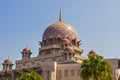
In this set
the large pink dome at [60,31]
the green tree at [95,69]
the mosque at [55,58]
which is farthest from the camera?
the large pink dome at [60,31]

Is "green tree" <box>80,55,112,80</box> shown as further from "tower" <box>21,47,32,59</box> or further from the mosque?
"tower" <box>21,47,32,59</box>

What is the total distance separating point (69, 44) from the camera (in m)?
63.5

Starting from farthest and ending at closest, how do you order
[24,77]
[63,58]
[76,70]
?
[63,58] < [76,70] < [24,77]

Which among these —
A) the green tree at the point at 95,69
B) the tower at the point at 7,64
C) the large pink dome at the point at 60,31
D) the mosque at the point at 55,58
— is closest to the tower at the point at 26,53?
the mosque at the point at 55,58

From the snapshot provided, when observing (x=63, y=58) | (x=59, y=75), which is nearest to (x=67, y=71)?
(x=59, y=75)

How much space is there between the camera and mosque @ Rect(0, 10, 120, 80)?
5362 cm

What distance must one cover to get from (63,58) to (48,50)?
23.3 ft

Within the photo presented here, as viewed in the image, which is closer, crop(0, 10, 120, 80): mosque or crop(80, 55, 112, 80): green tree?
crop(80, 55, 112, 80): green tree

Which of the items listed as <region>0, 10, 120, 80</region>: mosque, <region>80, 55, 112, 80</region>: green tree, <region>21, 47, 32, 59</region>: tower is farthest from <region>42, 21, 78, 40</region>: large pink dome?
<region>80, 55, 112, 80</region>: green tree

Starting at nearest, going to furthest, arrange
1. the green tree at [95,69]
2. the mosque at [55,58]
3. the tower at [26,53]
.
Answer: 1. the green tree at [95,69]
2. the mosque at [55,58]
3. the tower at [26,53]

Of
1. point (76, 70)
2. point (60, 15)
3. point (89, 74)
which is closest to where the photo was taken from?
point (89, 74)

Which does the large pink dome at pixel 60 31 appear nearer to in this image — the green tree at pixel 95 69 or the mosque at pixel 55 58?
the mosque at pixel 55 58

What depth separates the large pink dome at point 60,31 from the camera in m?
66.9

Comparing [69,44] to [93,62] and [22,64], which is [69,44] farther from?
[93,62]
